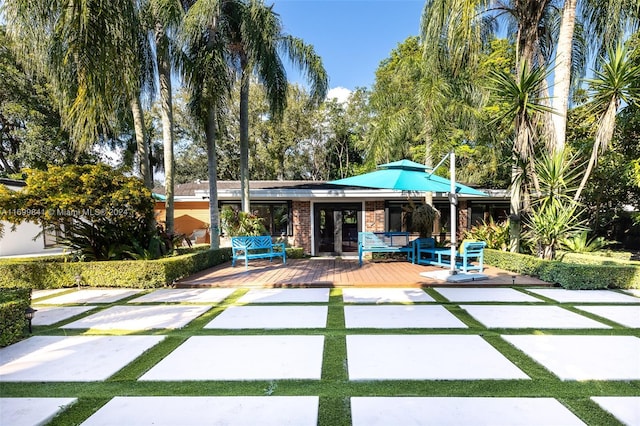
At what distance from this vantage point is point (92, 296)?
6133 millimetres

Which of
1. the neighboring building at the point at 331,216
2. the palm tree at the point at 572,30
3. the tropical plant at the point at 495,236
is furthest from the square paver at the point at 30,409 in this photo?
the tropical plant at the point at 495,236

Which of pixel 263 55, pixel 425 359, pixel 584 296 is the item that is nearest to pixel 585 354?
pixel 425 359

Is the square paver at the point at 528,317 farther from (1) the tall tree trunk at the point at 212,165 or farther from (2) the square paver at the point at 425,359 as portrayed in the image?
(1) the tall tree trunk at the point at 212,165

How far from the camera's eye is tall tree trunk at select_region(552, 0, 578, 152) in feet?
24.6

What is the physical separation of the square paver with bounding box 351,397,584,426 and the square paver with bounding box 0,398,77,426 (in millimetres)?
2387

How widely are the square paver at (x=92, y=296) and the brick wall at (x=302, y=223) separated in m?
6.48

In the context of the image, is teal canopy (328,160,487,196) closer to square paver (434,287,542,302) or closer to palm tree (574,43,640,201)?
square paver (434,287,542,302)

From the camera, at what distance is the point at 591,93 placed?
6.89 m

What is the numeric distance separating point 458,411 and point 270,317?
9.55 feet

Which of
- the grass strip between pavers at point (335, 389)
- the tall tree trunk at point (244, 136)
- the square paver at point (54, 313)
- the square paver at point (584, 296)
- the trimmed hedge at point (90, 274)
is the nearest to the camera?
the grass strip between pavers at point (335, 389)

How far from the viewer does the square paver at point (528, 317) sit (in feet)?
13.6

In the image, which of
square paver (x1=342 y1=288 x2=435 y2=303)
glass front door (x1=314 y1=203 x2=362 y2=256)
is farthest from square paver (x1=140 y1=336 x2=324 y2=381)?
glass front door (x1=314 y1=203 x2=362 y2=256)

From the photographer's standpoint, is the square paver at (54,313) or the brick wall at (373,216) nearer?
the square paver at (54,313)

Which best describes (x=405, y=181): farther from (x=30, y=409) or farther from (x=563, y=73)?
(x=30, y=409)
